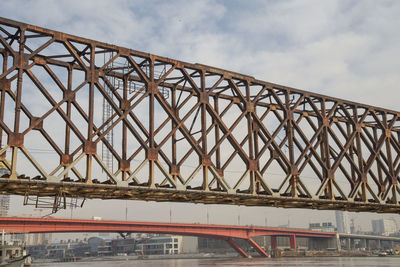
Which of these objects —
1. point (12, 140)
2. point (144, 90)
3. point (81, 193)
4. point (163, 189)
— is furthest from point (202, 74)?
point (12, 140)

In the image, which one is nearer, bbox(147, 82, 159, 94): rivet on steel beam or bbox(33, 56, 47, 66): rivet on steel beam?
bbox(33, 56, 47, 66): rivet on steel beam

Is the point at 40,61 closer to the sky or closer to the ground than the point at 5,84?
closer to the sky

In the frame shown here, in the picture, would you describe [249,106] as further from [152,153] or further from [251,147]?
[152,153]

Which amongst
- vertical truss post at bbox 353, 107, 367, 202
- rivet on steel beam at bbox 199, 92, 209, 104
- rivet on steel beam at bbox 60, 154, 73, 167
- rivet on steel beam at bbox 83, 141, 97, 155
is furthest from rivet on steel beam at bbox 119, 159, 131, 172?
vertical truss post at bbox 353, 107, 367, 202

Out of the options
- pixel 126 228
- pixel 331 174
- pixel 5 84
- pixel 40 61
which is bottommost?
pixel 126 228

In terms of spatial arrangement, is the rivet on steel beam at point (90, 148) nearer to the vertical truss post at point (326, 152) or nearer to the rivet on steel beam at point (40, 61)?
the rivet on steel beam at point (40, 61)

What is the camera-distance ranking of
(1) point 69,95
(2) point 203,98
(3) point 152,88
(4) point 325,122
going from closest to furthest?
(1) point 69,95 < (3) point 152,88 < (2) point 203,98 < (4) point 325,122

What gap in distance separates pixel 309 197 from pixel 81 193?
51.3 ft

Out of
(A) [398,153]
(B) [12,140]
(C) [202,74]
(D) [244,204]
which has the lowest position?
(D) [244,204]

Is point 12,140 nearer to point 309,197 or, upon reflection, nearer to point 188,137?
point 188,137

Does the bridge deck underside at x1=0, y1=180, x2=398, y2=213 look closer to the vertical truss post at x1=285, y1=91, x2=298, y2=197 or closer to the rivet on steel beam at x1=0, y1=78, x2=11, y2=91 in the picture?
the vertical truss post at x1=285, y1=91, x2=298, y2=197

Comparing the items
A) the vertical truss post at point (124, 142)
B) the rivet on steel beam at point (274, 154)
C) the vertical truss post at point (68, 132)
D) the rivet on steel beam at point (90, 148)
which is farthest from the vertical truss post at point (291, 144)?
the vertical truss post at point (68, 132)

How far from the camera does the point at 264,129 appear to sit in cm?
2906

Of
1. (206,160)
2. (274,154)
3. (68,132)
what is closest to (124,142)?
(68,132)
